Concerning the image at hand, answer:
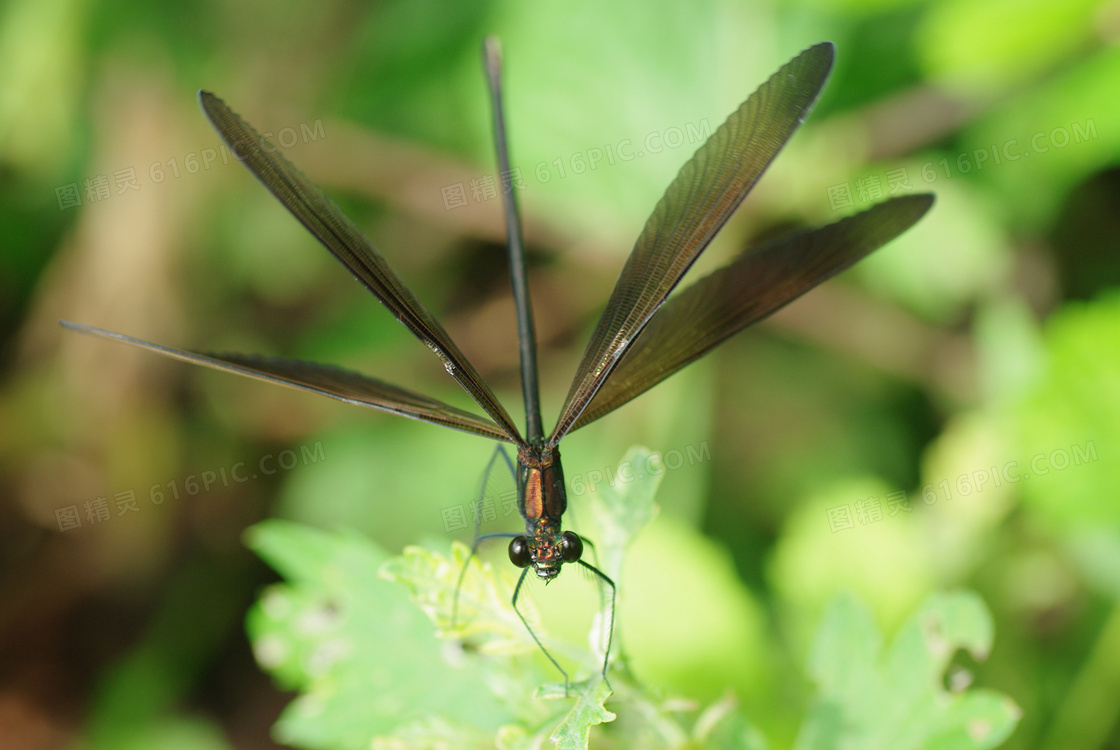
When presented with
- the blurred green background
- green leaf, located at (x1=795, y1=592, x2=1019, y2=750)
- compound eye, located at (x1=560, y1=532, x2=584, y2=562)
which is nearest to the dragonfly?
compound eye, located at (x1=560, y1=532, x2=584, y2=562)

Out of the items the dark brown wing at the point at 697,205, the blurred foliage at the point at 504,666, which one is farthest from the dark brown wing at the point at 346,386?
the blurred foliage at the point at 504,666

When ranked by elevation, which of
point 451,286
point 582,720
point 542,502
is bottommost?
point 582,720

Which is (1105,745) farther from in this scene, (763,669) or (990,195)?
(990,195)

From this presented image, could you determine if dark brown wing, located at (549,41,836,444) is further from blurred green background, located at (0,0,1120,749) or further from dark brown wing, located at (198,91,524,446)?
blurred green background, located at (0,0,1120,749)

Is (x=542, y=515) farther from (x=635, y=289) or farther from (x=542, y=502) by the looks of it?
(x=635, y=289)

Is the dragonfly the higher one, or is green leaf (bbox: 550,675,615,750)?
the dragonfly

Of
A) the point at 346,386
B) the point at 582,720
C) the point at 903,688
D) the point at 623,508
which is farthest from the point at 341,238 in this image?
the point at 903,688
